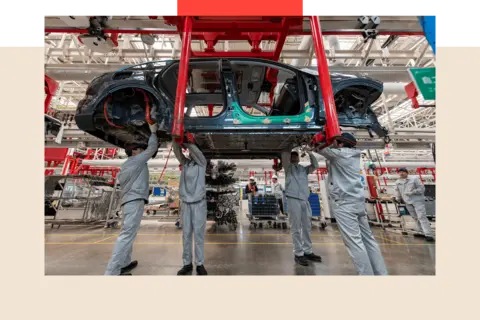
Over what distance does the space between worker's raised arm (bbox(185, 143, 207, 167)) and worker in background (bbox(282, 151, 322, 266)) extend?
1.56m

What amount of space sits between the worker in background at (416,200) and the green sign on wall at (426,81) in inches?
193

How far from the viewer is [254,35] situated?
11.5 feet

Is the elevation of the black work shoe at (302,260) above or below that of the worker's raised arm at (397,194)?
below

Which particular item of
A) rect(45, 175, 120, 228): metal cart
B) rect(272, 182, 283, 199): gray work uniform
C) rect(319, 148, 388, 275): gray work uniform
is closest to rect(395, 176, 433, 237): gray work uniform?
rect(272, 182, 283, 199): gray work uniform

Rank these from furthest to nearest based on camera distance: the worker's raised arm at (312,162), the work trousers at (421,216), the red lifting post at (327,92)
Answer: the work trousers at (421,216)
the worker's raised arm at (312,162)
the red lifting post at (327,92)

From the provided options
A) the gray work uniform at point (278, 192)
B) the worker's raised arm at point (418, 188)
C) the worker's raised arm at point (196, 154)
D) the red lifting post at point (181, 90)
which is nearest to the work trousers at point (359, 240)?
the worker's raised arm at point (196, 154)

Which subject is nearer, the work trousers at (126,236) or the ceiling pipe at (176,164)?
the work trousers at (126,236)

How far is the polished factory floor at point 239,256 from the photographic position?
3246 mm

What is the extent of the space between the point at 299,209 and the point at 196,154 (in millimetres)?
1910

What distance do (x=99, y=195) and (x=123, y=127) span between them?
6316 millimetres

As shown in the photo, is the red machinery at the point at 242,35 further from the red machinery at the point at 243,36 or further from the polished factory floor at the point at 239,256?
the polished factory floor at the point at 239,256

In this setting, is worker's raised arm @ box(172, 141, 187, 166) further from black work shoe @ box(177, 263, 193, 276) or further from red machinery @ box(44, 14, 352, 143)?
black work shoe @ box(177, 263, 193, 276)

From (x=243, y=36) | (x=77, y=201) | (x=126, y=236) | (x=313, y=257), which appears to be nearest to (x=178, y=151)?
(x=126, y=236)

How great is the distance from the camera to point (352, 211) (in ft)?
8.64
